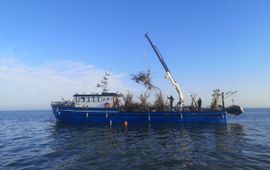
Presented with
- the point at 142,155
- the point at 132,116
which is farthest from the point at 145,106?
the point at 142,155

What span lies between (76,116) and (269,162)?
96.3ft

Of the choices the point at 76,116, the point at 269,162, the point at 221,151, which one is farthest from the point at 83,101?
the point at 269,162

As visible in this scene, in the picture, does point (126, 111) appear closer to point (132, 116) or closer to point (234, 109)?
point (132, 116)

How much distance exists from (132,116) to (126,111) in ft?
3.98

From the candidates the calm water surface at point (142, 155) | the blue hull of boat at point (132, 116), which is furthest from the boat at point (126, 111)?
the calm water surface at point (142, 155)

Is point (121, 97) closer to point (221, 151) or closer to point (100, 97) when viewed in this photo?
point (100, 97)

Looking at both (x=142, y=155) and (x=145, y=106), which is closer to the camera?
(x=142, y=155)

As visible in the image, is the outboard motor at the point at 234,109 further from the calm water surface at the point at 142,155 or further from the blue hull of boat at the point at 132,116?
the calm water surface at the point at 142,155

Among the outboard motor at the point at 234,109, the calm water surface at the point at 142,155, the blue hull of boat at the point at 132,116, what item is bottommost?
the calm water surface at the point at 142,155

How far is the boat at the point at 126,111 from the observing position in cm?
3800

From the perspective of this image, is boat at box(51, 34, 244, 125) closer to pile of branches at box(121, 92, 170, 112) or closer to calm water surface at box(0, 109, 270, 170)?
pile of branches at box(121, 92, 170, 112)

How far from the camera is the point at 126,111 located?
3922cm

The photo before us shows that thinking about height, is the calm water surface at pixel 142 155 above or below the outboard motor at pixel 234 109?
below

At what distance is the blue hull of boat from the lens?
37.9 meters
